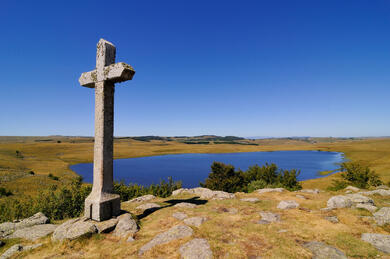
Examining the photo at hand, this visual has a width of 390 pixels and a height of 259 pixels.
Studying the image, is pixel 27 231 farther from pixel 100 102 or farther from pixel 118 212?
pixel 100 102

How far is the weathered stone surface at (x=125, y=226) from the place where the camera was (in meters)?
7.08

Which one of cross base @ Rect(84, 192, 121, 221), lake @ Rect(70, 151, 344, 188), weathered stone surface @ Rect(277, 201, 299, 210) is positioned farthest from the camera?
lake @ Rect(70, 151, 344, 188)

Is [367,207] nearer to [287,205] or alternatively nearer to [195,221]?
[287,205]

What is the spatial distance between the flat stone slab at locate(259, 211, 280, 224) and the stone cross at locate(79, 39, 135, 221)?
6.41 metres

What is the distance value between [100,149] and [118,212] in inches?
115

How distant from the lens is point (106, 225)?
740 cm

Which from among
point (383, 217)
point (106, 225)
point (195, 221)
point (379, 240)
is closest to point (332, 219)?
point (383, 217)

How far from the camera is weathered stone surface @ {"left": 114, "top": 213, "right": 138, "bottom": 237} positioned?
7084 mm

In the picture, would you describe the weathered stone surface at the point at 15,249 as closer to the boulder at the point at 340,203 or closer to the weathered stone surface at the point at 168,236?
the weathered stone surface at the point at 168,236

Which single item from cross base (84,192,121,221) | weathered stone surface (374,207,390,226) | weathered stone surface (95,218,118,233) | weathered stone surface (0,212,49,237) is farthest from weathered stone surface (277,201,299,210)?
weathered stone surface (0,212,49,237)

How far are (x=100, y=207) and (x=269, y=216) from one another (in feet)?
23.5

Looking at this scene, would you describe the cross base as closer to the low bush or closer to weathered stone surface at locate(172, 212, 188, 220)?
weathered stone surface at locate(172, 212, 188, 220)

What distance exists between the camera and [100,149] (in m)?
8.24

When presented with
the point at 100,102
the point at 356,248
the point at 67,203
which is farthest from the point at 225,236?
the point at 67,203
